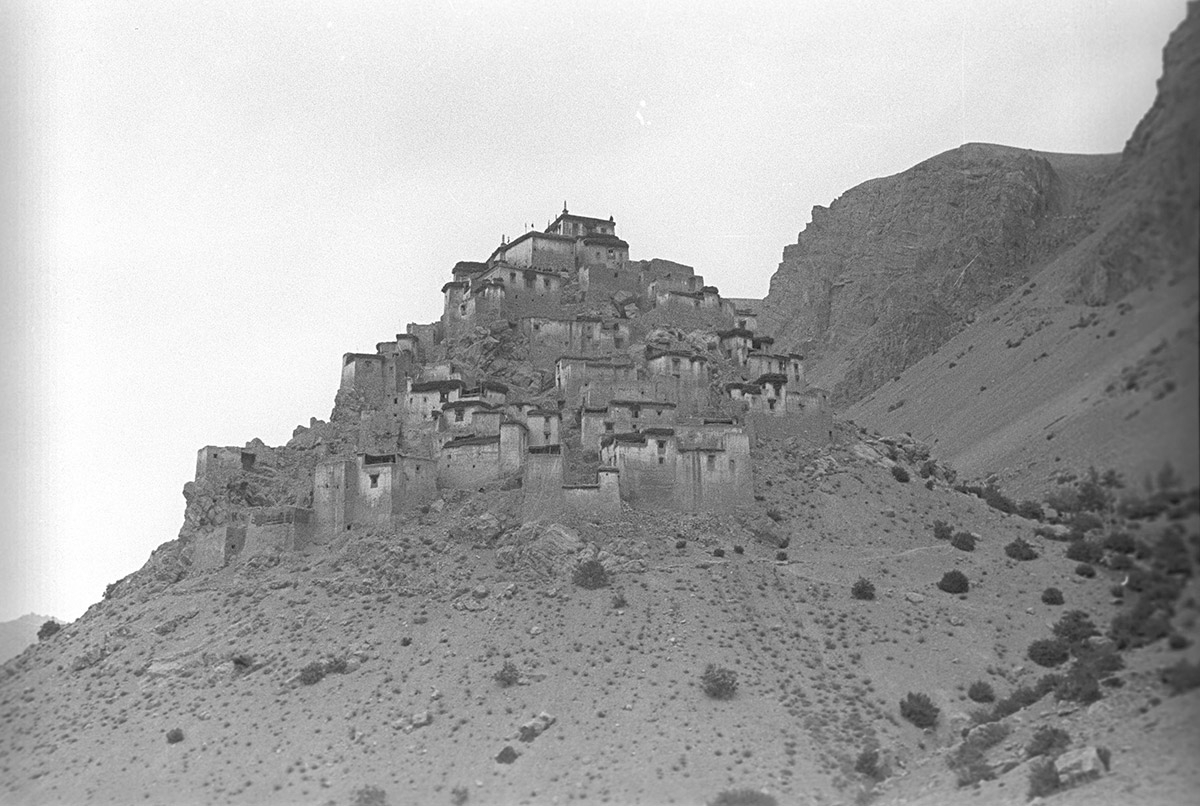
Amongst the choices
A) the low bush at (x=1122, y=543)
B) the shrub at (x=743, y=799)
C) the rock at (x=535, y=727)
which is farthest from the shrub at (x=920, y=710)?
the rock at (x=535, y=727)

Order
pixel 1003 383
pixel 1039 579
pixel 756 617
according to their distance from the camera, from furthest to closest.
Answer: pixel 1003 383 → pixel 1039 579 → pixel 756 617

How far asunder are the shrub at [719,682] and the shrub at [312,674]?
13325mm

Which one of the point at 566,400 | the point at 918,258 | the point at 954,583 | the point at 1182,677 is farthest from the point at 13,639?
the point at 918,258

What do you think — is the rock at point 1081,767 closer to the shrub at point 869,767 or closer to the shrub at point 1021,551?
the shrub at point 869,767

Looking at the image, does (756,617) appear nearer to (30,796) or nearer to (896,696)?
(896,696)

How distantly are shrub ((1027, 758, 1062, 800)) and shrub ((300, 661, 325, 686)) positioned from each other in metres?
24.9

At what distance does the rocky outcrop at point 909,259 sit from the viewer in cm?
11606

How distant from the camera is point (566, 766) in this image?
4322 centimetres

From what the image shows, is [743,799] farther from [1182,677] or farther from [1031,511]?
[1031,511]

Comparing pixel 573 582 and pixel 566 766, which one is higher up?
pixel 573 582

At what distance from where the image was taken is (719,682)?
1818 inches

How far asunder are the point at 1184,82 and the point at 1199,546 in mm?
7611

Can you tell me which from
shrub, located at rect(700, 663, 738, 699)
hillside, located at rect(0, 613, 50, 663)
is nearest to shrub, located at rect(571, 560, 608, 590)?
shrub, located at rect(700, 663, 738, 699)

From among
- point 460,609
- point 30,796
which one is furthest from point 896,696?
point 30,796
